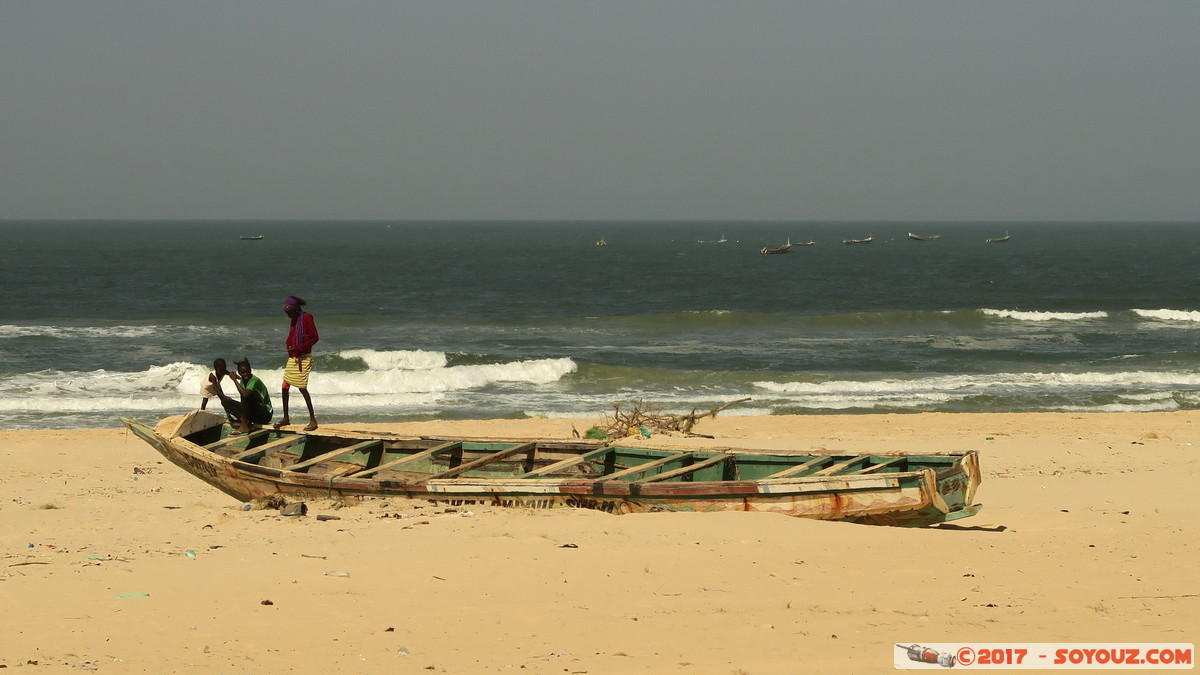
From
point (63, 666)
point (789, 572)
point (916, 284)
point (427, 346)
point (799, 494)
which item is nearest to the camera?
point (63, 666)

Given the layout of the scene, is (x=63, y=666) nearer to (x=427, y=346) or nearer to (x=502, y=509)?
(x=502, y=509)

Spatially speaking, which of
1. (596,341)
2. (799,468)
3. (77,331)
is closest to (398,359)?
(596,341)

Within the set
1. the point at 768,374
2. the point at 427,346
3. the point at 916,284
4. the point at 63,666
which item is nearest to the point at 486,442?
the point at 63,666

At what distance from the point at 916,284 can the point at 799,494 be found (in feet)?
184

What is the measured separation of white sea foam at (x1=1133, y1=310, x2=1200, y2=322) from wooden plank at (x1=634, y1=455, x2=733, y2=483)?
113 feet

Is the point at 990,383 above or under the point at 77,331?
under

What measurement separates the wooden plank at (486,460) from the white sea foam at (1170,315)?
115ft

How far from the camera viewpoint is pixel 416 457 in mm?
10812

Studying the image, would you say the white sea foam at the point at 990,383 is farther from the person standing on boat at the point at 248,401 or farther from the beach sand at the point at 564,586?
the person standing on boat at the point at 248,401

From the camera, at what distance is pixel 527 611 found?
6.99 metres

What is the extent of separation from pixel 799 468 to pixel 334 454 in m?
4.52

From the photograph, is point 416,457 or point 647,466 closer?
point 647,466

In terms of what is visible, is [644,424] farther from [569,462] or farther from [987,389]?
[987,389]

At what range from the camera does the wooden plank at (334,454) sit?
10.7 meters
